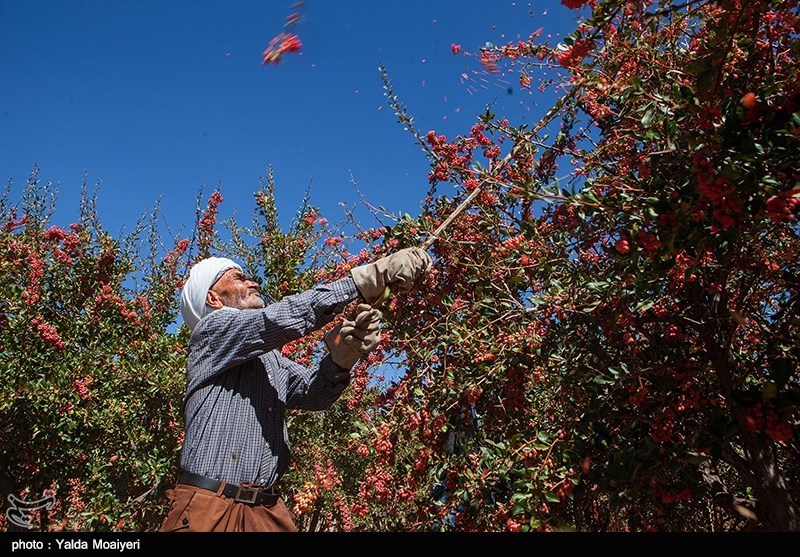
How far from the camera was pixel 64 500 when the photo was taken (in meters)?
6.10

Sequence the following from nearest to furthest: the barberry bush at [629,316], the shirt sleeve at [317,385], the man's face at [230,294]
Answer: the barberry bush at [629,316] → the shirt sleeve at [317,385] → the man's face at [230,294]

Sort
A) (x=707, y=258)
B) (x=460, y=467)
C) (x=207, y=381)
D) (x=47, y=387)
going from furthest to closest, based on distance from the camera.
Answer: (x=47, y=387)
(x=460, y=467)
(x=707, y=258)
(x=207, y=381)

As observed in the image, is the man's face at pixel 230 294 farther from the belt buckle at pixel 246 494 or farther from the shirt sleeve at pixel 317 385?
the belt buckle at pixel 246 494

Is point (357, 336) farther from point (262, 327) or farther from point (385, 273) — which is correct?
point (262, 327)

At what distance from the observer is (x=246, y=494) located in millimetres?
1979

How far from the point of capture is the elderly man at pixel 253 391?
1.96 meters

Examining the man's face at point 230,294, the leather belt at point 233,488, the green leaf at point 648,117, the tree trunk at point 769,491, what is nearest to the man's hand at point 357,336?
the man's face at point 230,294

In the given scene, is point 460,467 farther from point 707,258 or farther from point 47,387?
point 47,387

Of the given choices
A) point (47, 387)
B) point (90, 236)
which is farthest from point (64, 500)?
point (90, 236)

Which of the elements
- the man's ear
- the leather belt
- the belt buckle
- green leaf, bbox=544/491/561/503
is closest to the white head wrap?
the man's ear

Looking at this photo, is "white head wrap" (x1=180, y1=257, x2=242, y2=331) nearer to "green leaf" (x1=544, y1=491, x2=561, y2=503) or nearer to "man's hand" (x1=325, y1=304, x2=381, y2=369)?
→ "man's hand" (x1=325, y1=304, x2=381, y2=369)

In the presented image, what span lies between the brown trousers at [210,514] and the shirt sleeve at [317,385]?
1.85ft

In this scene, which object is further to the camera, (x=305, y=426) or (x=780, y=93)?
(x=305, y=426)

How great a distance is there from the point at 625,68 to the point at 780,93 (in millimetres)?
821
